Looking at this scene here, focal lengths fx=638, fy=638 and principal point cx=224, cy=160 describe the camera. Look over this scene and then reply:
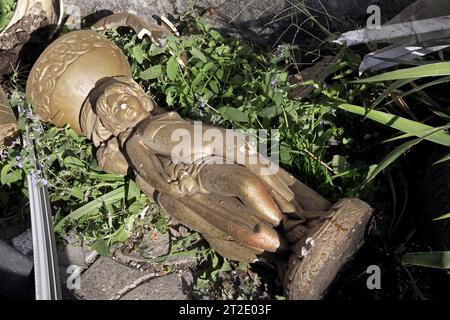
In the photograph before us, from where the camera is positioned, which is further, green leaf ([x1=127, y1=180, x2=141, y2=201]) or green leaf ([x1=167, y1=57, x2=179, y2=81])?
green leaf ([x1=167, y1=57, x2=179, y2=81])

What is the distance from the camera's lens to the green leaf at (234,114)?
9.11 feet

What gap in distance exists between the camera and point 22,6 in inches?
128

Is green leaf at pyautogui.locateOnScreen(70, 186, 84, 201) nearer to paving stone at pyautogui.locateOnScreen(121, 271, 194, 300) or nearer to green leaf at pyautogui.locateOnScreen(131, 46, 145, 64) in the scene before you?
paving stone at pyautogui.locateOnScreen(121, 271, 194, 300)

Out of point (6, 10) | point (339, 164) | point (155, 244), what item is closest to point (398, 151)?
point (339, 164)

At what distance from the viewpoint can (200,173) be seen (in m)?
Result: 2.45

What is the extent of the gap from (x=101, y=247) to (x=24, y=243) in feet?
1.28

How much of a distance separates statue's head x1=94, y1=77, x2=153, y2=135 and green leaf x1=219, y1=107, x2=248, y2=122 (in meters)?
0.35

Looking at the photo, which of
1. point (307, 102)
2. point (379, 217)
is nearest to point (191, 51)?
point (307, 102)

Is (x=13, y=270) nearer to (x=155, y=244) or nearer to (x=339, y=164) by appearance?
(x=155, y=244)

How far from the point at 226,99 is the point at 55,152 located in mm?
831

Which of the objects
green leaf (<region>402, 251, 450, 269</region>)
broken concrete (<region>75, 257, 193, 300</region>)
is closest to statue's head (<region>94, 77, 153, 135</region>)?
broken concrete (<region>75, 257, 193, 300</region>)

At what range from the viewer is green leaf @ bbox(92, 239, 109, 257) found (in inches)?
108

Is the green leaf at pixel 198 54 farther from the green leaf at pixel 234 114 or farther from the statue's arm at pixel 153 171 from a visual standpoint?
the statue's arm at pixel 153 171

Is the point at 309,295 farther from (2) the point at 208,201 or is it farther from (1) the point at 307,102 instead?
(1) the point at 307,102
